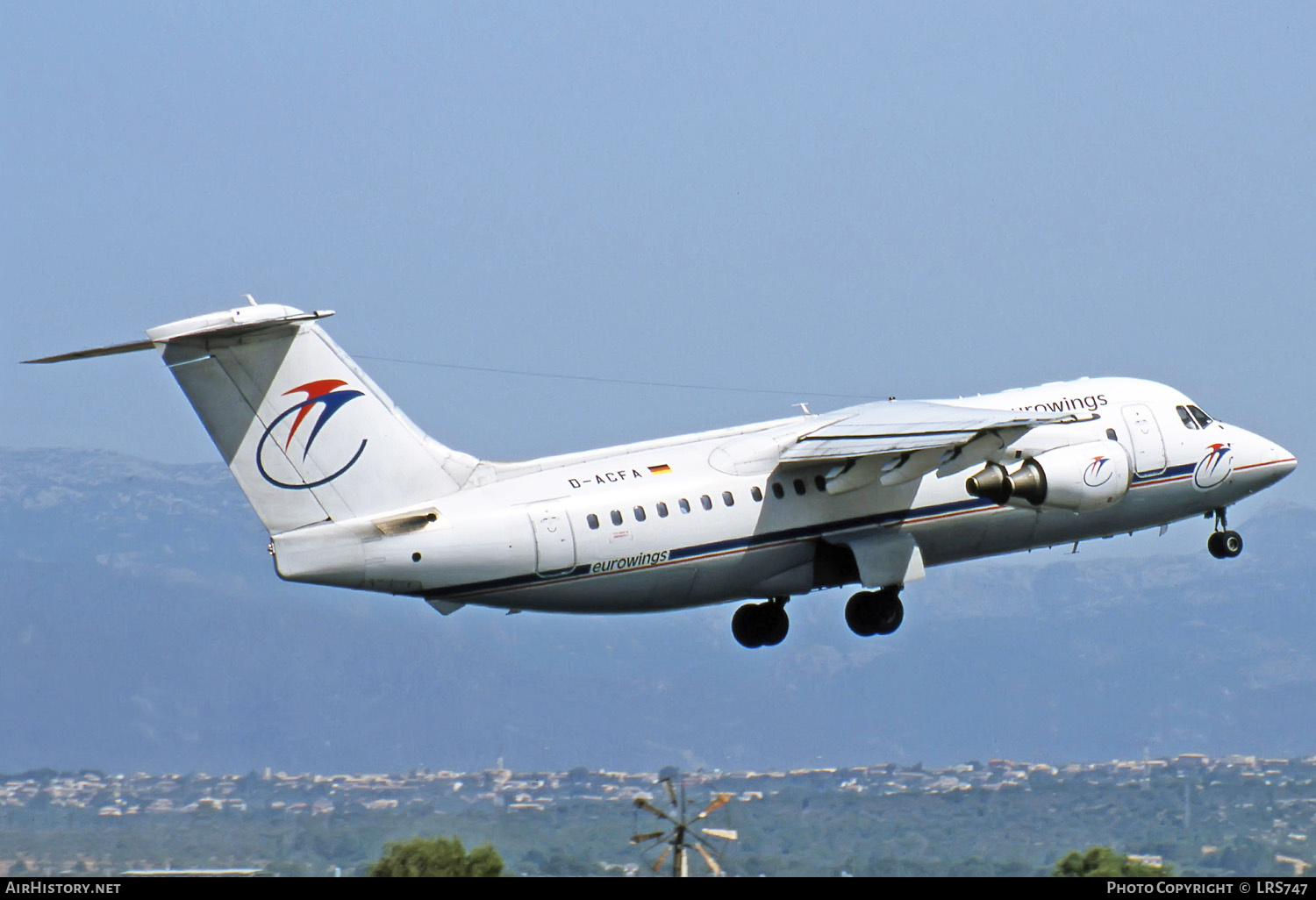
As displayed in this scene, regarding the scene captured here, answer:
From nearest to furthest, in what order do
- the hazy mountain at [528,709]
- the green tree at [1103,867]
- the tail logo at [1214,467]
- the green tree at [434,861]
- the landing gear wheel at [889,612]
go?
the landing gear wheel at [889,612] → the tail logo at [1214,467] → the green tree at [434,861] → the green tree at [1103,867] → the hazy mountain at [528,709]

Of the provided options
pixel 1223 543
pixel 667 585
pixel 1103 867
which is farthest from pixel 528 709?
pixel 667 585

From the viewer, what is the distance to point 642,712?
17850cm

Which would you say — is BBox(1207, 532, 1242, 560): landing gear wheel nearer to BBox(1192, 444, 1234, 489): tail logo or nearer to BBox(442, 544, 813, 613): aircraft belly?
BBox(1192, 444, 1234, 489): tail logo

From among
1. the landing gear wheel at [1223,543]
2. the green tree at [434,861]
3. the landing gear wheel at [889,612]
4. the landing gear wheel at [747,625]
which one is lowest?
the green tree at [434,861]

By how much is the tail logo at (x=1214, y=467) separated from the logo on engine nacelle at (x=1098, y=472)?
3.83 m

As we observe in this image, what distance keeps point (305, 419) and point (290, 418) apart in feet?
0.57

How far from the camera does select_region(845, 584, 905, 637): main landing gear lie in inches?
994

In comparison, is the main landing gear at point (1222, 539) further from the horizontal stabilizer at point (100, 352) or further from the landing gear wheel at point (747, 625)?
the horizontal stabilizer at point (100, 352)

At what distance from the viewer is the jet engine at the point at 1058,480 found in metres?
23.3

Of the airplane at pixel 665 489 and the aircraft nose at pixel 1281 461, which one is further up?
the aircraft nose at pixel 1281 461

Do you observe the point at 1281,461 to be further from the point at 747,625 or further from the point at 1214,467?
the point at 747,625

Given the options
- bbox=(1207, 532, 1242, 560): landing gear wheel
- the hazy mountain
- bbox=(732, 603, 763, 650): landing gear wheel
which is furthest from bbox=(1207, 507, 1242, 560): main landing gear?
the hazy mountain

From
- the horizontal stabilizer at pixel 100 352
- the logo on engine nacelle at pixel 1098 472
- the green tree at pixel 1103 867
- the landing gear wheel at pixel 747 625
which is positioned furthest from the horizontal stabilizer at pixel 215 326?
the green tree at pixel 1103 867

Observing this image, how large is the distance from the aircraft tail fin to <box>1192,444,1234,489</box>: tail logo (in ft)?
37.3
